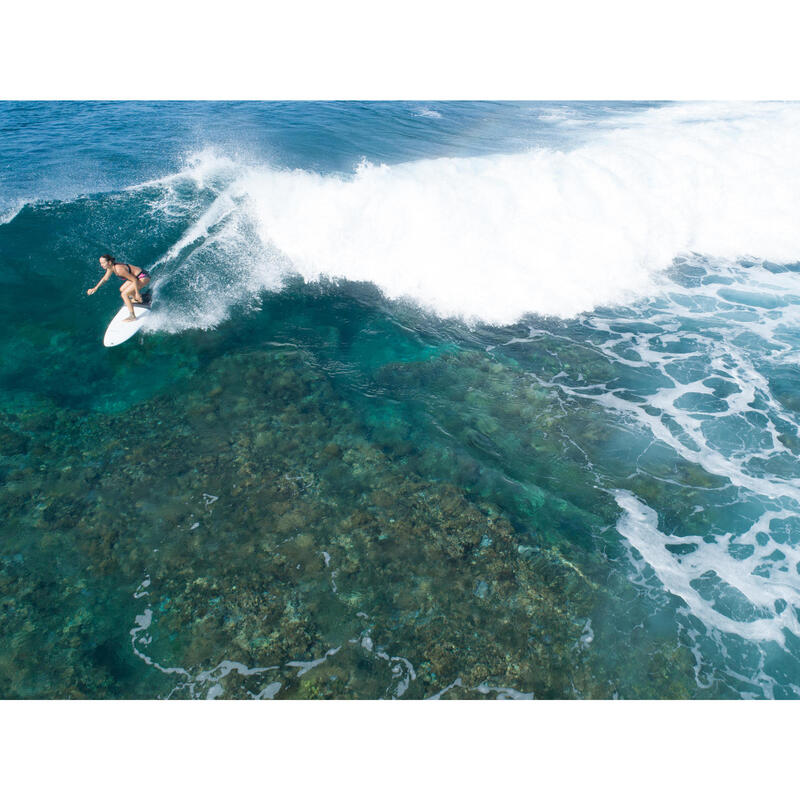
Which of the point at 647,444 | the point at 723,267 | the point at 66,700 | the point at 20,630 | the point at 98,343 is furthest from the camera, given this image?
the point at 723,267

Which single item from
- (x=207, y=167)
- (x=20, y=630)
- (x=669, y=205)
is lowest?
(x=20, y=630)

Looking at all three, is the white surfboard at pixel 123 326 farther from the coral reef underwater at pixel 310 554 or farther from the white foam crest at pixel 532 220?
the white foam crest at pixel 532 220

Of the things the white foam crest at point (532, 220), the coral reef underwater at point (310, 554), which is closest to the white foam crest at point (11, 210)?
the white foam crest at point (532, 220)

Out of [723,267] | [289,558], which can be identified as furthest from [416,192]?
[289,558]

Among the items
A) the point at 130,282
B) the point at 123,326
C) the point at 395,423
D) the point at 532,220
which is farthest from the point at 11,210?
the point at 532,220

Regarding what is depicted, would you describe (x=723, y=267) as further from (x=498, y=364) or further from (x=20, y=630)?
(x=20, y=630)

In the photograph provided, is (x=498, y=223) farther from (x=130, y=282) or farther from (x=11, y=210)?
(x=11, y=210)
